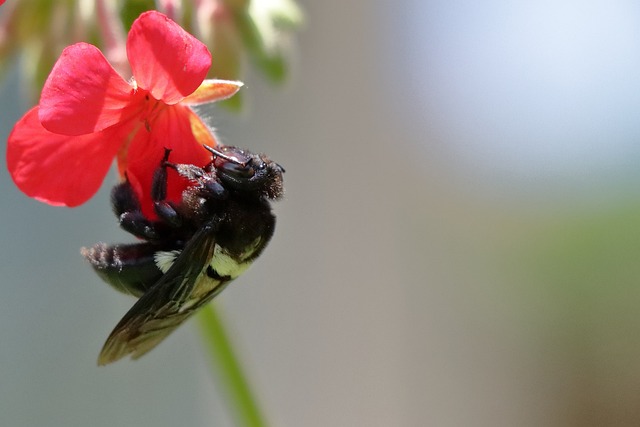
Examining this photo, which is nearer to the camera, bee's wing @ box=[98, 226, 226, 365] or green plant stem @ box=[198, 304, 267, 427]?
bee's wing @ box=[98, 226, 226, 365]

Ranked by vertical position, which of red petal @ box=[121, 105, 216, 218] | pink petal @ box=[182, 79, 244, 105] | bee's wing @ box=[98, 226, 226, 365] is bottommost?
bee's wing @ box=[98, 226, 226, 365]

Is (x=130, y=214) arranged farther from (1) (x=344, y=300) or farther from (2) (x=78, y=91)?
(1) (x=344, y=300)

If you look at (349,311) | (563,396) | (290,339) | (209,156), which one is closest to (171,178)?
(209,156)

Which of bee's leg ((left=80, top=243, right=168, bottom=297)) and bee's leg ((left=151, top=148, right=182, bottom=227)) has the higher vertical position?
bee's leg ((left=151, top=148, right=182, bottom=227))

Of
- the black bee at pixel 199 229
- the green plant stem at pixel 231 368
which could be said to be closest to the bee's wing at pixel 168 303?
the black bee at pixel 199 229

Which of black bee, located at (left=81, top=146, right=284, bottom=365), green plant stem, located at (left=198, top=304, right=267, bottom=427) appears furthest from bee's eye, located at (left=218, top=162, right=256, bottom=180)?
green plant stem, located at (left=198, top=304, right=267, bottom=427)

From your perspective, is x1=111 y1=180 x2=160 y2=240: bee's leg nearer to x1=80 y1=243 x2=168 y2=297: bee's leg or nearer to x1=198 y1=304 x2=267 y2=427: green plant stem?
x1=80 y1=243 x2=168 y2=297: bee's leg

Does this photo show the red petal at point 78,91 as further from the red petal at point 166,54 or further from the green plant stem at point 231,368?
the green plant stem at point 231,368
